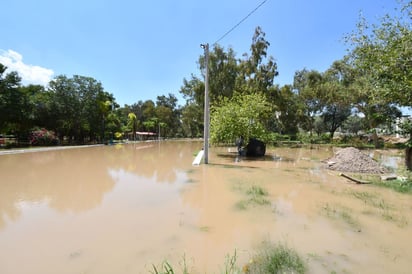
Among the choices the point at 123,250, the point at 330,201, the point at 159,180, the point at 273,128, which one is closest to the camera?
the point at 123,250

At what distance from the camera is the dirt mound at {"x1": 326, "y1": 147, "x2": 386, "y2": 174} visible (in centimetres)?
1031

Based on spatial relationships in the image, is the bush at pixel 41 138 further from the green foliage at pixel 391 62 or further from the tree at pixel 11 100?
the green foliage at pixel 391 62

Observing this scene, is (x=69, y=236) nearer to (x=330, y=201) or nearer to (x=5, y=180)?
(x=330, y=201)

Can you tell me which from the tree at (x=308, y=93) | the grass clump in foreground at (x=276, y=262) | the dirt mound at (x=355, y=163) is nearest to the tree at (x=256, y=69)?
the tree at (x=308, y=93)

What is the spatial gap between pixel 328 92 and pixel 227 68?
12633 mm

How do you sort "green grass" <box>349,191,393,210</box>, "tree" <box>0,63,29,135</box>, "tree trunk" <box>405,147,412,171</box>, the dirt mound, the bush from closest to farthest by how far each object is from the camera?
"green grass" <box>349,191,393,210</box>, "tree trunk" <box>405,147,412,171</box>, the dirt mound, "tree" <box>0,63,29,135</box>, the bush

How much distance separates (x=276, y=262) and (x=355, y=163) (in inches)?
394

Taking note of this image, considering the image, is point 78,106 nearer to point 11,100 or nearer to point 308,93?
point 11,100

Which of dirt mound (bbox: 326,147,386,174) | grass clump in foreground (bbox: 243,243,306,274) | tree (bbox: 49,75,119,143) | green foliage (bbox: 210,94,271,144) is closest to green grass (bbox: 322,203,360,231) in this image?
grass clump in foreground (bbox: 243,243,306,274)

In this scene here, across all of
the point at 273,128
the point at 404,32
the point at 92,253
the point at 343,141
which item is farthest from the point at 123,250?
the point at 273,128

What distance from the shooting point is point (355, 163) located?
1083 cm

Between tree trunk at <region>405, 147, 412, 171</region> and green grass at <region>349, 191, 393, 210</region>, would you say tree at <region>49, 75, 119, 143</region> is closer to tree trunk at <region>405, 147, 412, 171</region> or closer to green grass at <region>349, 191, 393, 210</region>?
green grass at <region>349, 191, 393, 210</region>

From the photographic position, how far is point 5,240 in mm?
3740

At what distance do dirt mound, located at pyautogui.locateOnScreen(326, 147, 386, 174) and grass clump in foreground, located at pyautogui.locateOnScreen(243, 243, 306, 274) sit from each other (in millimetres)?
9161
